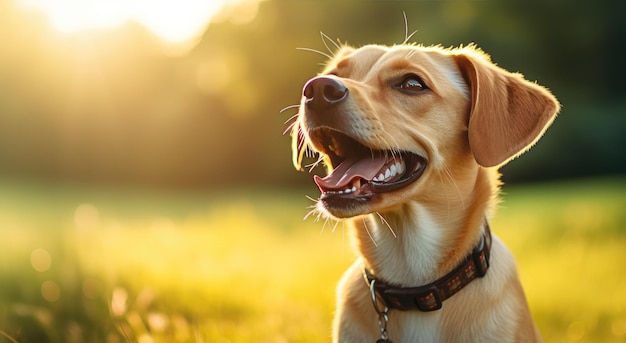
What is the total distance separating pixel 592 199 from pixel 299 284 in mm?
7505

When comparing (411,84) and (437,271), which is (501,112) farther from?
(437,271)

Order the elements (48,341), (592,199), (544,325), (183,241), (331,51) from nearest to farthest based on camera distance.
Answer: (48,341) < (331,51) < (544,325) < (183,241) < (592,199)

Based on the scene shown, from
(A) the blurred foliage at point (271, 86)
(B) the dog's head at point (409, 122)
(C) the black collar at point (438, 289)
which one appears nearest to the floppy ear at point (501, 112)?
(B) the dog's head at point (409, 122)

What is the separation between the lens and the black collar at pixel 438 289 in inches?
144

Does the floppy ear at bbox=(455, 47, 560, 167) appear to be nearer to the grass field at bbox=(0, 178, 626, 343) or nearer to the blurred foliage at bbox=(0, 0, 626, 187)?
the grass field at bbox=(0, 178, 626, 343)

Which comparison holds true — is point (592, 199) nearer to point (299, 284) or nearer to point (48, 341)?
point (299, 284)

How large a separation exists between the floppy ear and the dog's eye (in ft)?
1.05

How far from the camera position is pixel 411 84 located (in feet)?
→ 12.9

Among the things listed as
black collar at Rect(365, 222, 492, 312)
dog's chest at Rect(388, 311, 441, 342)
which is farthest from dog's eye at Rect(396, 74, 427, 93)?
dog's chest at Rect(388, 311, 441, 342)

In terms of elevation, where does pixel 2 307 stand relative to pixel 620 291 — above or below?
above

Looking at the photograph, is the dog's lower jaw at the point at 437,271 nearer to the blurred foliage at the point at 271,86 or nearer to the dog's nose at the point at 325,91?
the dog's nose at the point at 325,91

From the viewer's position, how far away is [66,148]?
17.2 metres

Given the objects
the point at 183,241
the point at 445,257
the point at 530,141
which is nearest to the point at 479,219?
the point at 445,257

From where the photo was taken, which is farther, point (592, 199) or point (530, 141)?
point (592, 199)
